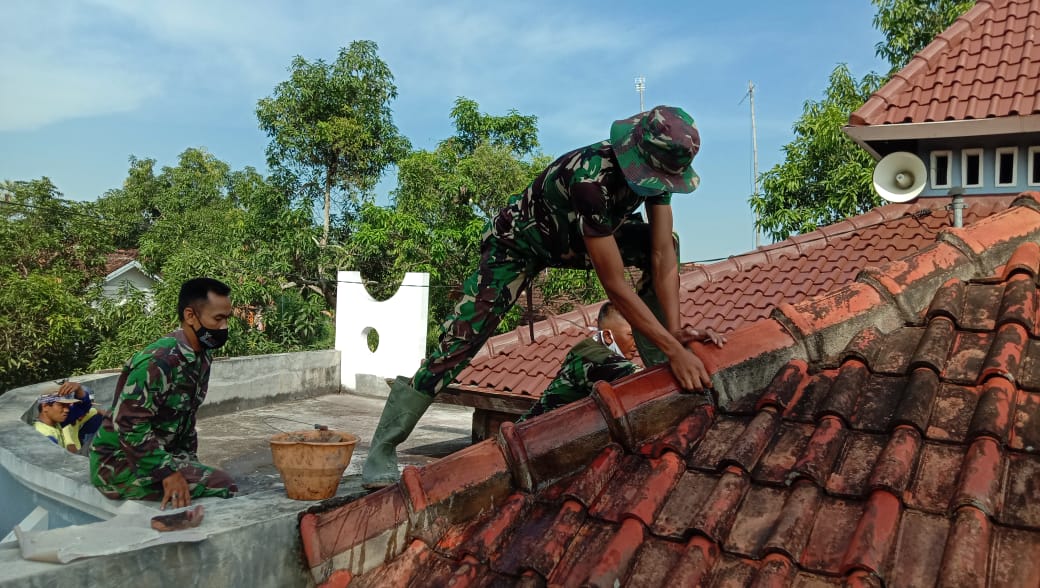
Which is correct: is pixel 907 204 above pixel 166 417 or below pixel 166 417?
above

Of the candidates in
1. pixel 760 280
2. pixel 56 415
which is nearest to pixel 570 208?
pixel 56 415

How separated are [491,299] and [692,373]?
896mm

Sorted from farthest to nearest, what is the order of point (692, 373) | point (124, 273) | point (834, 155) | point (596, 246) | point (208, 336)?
point (124, 273) < point (834, 155) < point (208, 336) < point (596, 246) < point (692, 373)

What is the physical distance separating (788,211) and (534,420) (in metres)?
13.2

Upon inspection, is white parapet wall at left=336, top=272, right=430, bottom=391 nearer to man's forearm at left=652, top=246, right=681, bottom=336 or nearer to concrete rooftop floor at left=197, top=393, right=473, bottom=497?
concrete rooftop floor at left=197, top=393, right=473, bottom=497

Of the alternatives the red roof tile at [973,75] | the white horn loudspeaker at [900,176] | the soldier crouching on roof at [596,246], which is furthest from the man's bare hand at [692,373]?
the white horn loudspeaker at [900,176]

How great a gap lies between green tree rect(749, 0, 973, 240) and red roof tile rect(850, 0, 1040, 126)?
180 inches

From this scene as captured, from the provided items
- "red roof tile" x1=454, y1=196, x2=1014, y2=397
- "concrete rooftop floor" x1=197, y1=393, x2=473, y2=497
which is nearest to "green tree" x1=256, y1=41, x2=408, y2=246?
"concrete rooftop floor" x1=197, y1=393, x2=473, y2=497

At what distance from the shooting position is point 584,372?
318cm

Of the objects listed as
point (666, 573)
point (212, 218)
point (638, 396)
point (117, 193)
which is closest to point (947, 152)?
point (638, 396)

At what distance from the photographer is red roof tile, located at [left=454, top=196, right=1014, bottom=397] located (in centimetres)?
769

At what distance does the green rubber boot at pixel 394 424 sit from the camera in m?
2.93

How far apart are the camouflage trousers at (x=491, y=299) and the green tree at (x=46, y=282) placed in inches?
597

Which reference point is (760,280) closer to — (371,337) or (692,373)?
(692,373)
